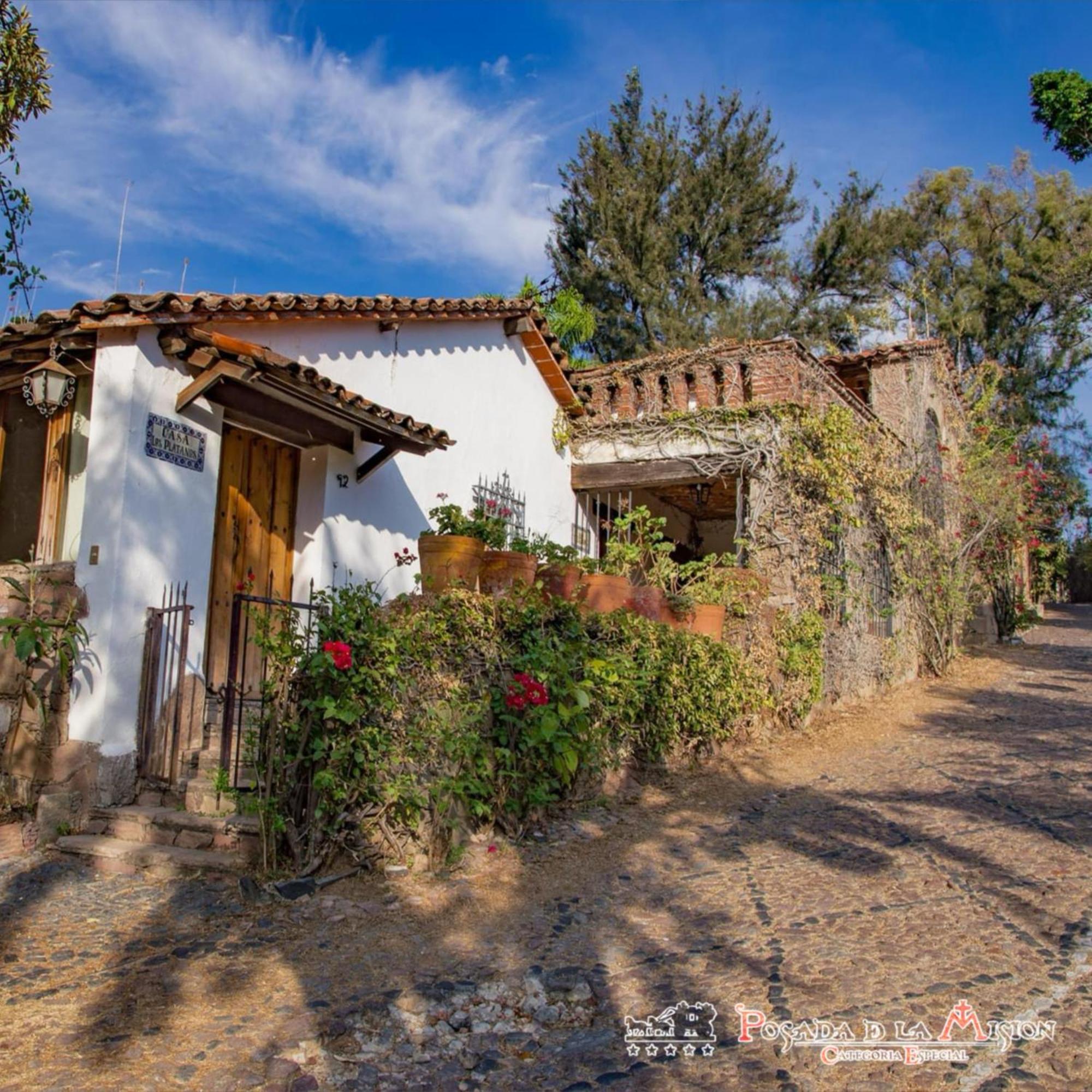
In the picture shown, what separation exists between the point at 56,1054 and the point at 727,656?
5.87 m

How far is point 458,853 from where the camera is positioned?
15.4ft

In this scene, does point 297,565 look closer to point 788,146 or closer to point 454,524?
point 454,524

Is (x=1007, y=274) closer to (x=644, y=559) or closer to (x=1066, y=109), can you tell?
(x=1066, y=109)

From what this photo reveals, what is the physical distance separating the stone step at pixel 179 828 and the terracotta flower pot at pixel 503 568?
2.78 meters

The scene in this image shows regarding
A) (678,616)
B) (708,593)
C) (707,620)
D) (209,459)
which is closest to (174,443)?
(209,459)

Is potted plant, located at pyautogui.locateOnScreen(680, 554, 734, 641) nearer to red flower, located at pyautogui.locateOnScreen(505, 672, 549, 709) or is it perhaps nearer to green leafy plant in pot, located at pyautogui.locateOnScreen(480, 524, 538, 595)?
green leafy plant in pot, located at pyautogui.locateOnScreen(480, 524, 538, 595)

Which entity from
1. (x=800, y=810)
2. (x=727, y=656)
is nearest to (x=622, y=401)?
(x=727, y=656)

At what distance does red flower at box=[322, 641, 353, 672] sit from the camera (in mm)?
4312

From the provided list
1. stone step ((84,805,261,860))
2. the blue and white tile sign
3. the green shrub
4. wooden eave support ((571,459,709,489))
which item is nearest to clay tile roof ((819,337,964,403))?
wooden eave support ((571,459,709,489))

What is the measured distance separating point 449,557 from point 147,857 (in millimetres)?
3036

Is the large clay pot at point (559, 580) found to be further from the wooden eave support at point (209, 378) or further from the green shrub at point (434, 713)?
the wooden eave support at point (209, 378)

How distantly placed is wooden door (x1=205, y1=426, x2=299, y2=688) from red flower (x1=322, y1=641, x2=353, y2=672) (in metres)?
1.99

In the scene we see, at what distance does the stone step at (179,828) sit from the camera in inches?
184

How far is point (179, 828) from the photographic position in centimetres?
487
